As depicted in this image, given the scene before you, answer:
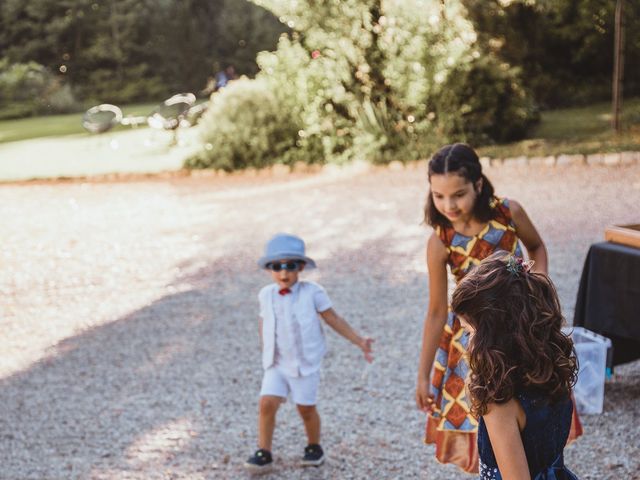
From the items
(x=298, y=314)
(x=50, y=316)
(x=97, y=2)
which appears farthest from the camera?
(x=97, y=2)

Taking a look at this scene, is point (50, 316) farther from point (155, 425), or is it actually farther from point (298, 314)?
point (298, 314)

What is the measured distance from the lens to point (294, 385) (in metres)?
4.05

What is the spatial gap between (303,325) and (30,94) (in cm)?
2790

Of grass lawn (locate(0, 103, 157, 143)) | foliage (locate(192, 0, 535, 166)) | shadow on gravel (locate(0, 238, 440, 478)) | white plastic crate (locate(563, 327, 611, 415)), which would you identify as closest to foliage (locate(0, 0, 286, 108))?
grass lawn (locate(0, 103, 157, 143))

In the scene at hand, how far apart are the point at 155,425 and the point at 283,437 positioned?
2.58 ft

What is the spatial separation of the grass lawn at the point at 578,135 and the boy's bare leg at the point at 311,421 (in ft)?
31.9

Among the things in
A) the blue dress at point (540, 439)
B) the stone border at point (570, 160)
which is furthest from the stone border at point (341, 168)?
the blue dress at point (540, 439)

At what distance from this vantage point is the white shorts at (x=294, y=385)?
4039 millimetres

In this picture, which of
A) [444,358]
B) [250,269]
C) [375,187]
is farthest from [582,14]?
[444,358]

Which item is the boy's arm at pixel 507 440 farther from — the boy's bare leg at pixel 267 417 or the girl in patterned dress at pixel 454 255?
the boy's bare leg at pixel 267 417

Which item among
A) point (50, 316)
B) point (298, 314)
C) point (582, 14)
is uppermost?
point (582, 14)

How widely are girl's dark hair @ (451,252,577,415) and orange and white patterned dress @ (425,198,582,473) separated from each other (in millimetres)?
1025

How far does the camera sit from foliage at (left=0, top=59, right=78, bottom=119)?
29.0m

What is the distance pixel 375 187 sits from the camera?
12.6 m
